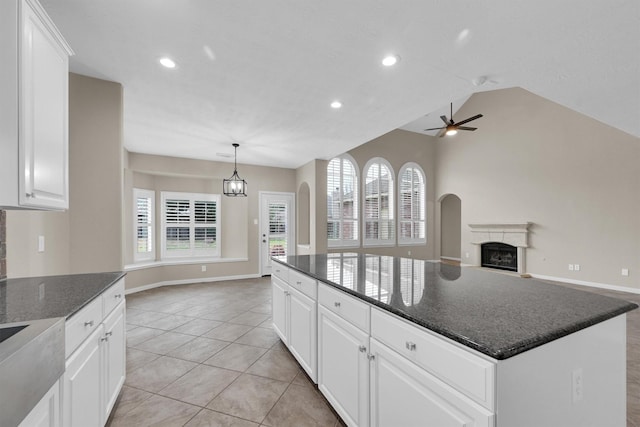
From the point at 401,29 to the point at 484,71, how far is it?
1013mm

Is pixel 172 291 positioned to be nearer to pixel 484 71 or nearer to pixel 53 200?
pixel 53 200

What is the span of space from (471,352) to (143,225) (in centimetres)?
613

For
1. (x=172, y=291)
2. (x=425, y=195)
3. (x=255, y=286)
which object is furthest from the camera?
(x=425, y=195)

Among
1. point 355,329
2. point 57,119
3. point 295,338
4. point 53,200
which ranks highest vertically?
point 57,119

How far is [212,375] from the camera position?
231 cm

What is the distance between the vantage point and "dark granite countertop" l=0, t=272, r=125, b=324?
115cm

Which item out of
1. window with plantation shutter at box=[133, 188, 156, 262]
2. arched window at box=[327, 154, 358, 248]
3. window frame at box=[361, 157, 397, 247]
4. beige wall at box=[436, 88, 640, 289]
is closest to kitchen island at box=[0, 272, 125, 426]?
window with plantation shutter at box=[133, 188, 156, 262]

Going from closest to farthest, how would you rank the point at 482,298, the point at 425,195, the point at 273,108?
the point at 482,298
the point at 273,108
the point at 425,195

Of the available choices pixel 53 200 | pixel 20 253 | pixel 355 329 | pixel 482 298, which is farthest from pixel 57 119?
Answer: pixel 482 298

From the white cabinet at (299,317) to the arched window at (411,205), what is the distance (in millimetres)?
5744

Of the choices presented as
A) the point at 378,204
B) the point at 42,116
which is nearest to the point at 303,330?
the point at 42,116

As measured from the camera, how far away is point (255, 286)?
5.51 m

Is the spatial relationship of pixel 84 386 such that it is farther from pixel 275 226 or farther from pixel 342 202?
pixel 342 202

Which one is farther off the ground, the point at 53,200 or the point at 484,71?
the point at 484,71
